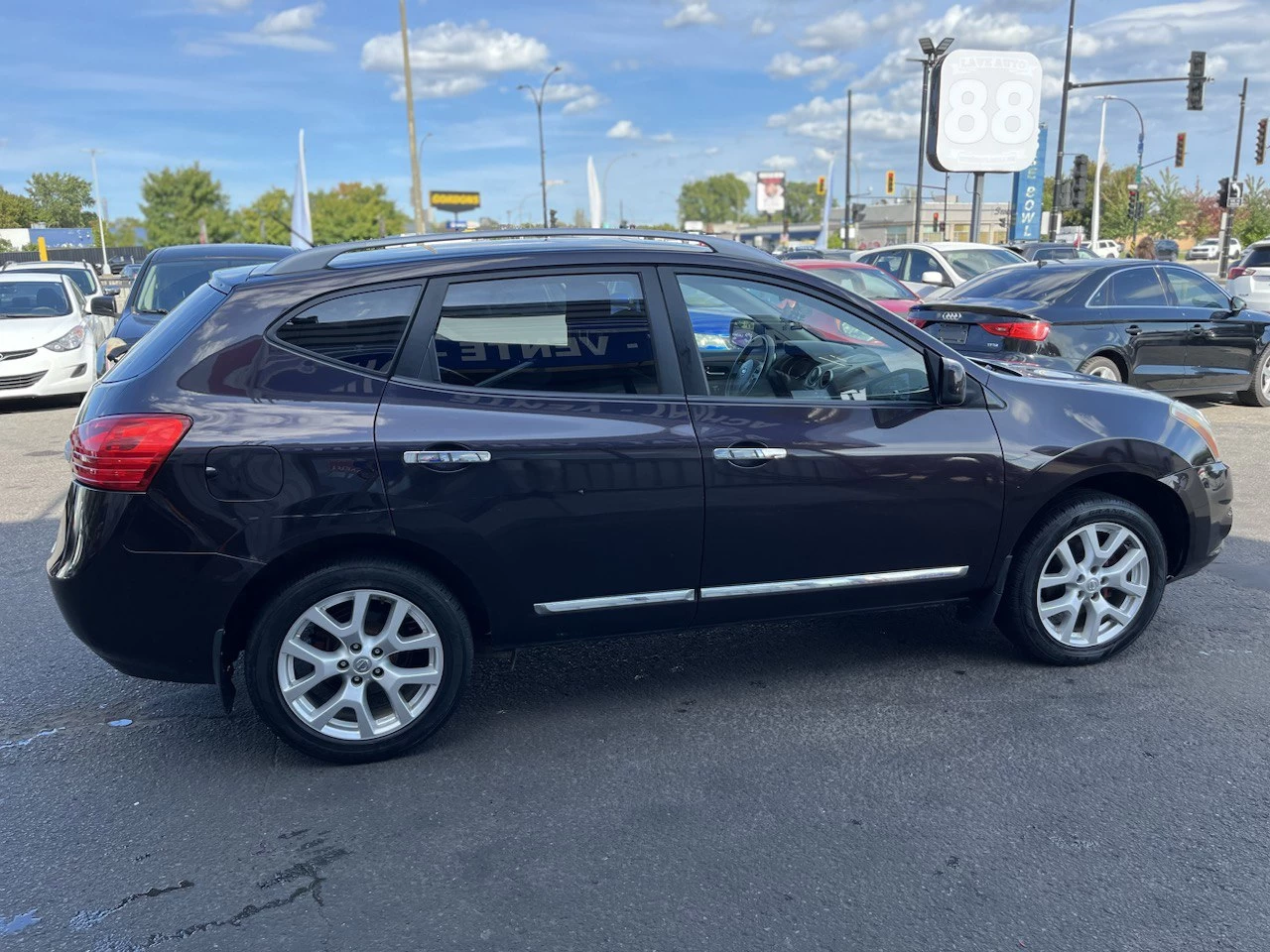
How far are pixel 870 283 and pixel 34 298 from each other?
9971 millimetres

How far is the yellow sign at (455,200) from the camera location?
3630 inches

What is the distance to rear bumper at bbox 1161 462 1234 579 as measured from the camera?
435 cm

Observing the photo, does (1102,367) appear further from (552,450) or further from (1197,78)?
(1197,78)

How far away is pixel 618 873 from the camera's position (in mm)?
2980

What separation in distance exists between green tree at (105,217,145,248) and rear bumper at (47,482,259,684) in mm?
108793

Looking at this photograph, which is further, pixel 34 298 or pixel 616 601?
pixel 34 298

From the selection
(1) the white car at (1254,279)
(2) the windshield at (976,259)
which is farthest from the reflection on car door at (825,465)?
(1) the white car at (1254,279)

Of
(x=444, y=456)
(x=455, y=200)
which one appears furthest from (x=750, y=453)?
(x=455, y=200)

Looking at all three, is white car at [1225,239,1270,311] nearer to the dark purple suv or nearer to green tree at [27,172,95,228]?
the dark purple suv

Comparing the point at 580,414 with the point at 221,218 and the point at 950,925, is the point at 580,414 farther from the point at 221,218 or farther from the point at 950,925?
the point at 221,218

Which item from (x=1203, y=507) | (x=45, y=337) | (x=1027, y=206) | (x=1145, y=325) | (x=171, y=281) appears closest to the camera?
(x=1203, y=507)

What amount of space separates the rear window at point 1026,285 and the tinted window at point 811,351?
605cm

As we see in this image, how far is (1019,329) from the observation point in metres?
8.80

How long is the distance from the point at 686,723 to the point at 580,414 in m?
Result: 1.21
